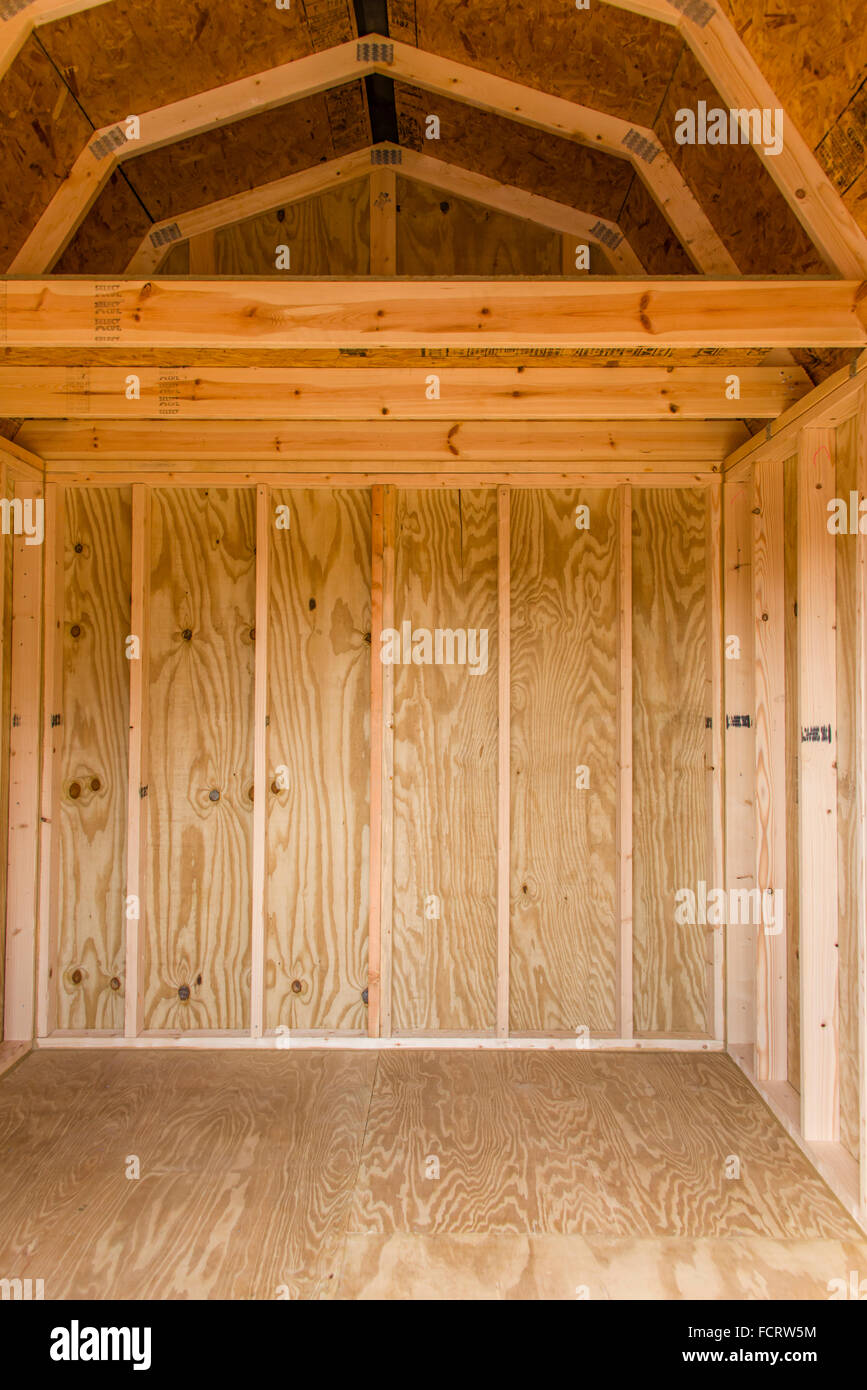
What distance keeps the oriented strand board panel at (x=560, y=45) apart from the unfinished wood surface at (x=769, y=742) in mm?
1294

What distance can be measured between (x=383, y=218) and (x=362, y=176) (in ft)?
0.64

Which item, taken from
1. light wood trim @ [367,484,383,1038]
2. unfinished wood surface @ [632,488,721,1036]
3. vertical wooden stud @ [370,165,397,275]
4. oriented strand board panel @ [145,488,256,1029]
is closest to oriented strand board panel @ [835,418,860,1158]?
unfinished wood surface @ [632,488,721,1036]

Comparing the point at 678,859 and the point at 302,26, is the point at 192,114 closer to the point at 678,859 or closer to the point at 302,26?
the point at 302,26

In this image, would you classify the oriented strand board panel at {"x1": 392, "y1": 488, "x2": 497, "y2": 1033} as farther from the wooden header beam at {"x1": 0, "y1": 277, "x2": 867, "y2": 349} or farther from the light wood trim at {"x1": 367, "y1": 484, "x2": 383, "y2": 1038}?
the wooden header beam at {"x1": 0, "y1": 277, "x2": 867, "y2": 349}

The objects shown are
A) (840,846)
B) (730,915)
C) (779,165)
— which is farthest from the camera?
(730,915)

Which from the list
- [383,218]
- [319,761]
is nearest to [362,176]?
[383,218]

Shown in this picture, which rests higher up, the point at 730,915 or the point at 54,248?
the point at 54,248

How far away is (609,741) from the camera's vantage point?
3297mm

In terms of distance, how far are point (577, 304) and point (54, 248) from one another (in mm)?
1696

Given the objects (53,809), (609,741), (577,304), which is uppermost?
(577,304)

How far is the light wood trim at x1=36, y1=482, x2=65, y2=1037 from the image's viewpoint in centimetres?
323

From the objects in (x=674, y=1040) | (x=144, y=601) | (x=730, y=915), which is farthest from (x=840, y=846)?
(x=144, y=601)

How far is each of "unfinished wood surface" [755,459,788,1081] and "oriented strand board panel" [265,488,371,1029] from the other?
150cm

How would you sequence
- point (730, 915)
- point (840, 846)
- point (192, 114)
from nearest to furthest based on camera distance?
1. point (840, 846)
2. point (192, 114)
3. point (730, 915)
